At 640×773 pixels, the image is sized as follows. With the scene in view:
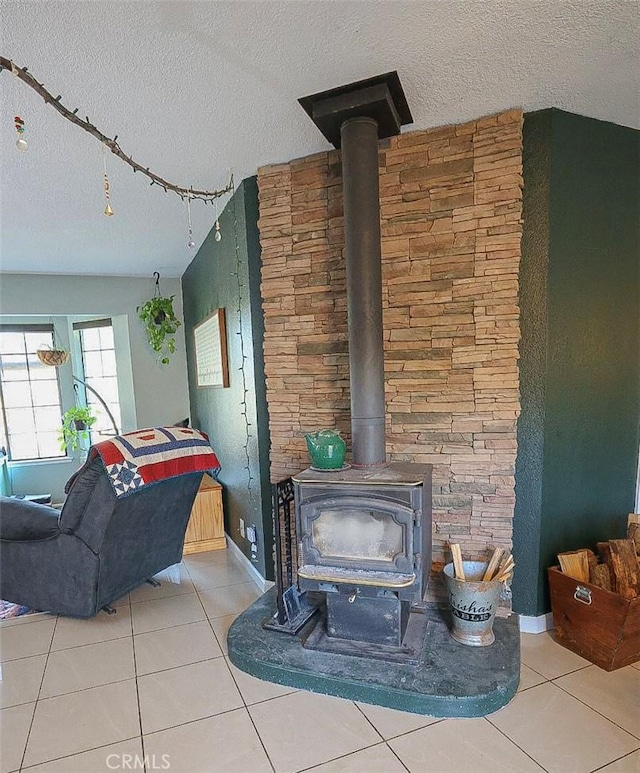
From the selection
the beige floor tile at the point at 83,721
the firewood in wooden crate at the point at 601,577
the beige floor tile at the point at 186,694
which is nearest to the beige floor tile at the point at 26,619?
the beige floor tile at the point at 83,721

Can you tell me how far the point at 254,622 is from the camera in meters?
2.12

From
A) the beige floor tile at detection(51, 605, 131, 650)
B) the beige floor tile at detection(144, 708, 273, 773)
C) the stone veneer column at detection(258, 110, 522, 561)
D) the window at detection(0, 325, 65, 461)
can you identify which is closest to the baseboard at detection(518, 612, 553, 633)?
the stone veneer column at detection(258, 110, 522, 561)

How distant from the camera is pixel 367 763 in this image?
4.77ft

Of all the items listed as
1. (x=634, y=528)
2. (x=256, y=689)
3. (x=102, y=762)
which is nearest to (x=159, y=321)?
(x=256, y=689)

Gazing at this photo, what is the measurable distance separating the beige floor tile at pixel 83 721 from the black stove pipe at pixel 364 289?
1.32 meters

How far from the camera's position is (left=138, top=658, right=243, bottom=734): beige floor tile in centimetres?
168

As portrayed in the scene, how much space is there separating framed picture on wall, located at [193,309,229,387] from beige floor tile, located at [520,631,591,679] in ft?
7.62

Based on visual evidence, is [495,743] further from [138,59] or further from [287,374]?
[138,59]

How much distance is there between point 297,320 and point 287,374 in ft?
1.00

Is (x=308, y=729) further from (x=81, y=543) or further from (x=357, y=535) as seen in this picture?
(x=81, y=543)

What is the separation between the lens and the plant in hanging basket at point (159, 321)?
4504 mm

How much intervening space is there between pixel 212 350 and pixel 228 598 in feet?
5.90

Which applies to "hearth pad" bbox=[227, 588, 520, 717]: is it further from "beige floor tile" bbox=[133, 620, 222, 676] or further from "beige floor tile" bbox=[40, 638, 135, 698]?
"beige floor tile" bbox=[40, 638, 135, 698]

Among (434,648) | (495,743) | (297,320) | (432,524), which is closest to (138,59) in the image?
(297,320)
